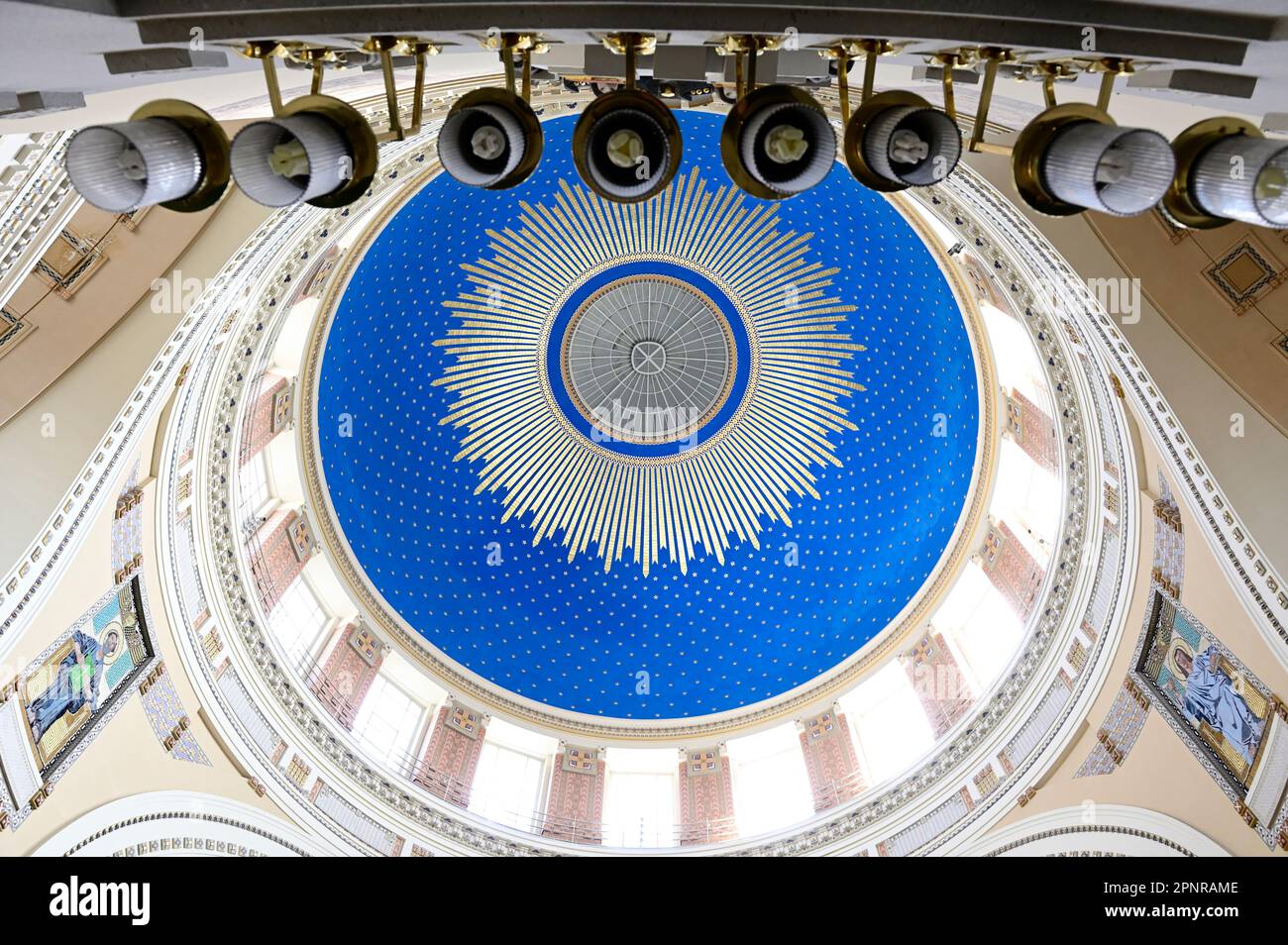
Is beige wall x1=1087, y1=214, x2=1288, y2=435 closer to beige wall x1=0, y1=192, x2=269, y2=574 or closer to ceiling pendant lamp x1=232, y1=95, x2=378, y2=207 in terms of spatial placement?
ceiling pendant lamp x1=232, y1=95, x2=378, y2=207

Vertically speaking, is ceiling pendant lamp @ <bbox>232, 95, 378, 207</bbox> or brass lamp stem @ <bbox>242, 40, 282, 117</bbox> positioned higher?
brass lamp stem @ <bbox>242, 40, 282, 117</bbox>

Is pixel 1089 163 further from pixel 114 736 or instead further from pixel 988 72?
pixel 114 736

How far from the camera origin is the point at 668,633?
14555 millimetres

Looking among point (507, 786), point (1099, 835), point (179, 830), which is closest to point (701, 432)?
point (507, 786)

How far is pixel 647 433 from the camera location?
14508mm

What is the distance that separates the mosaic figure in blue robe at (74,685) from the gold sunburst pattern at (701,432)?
264 inches

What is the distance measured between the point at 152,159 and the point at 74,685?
6499 millimetres

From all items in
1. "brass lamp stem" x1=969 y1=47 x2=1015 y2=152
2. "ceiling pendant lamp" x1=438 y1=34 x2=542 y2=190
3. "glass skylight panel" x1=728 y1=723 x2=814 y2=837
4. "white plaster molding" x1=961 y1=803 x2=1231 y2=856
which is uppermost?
"glass skylight panel" x1=728 y1=723 x2=814 y2=837

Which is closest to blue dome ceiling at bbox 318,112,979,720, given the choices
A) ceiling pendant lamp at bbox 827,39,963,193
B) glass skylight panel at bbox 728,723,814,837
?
glass skylight panel at bbox 728,723,814,837

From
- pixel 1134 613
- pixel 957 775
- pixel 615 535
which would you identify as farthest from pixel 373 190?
pixel 957 775

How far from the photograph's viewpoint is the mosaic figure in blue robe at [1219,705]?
750 centimetres

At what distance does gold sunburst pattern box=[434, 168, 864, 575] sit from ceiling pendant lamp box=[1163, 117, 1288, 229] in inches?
389

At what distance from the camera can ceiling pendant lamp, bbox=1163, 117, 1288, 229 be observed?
319 cm
